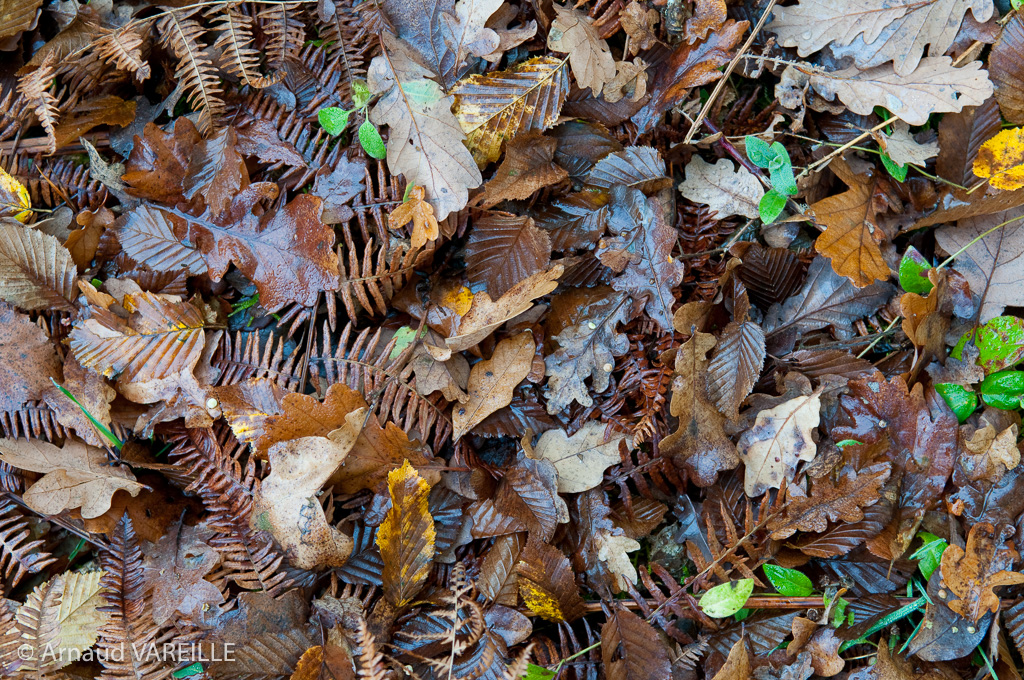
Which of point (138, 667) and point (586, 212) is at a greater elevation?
point (586, 212)

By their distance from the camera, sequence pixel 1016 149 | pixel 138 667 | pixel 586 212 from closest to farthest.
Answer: pixel 138 667, pixel 1016 149, pixel 586 212

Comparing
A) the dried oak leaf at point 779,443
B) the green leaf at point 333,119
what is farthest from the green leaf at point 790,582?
the green leaf at point 333,119

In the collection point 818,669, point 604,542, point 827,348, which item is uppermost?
point 827,348

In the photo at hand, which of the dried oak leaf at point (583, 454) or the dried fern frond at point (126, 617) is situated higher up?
the dried oak leaf at point (583, 454)

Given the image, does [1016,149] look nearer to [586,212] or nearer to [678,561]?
[586,212]

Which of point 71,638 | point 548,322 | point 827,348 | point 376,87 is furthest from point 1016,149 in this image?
point 71,638

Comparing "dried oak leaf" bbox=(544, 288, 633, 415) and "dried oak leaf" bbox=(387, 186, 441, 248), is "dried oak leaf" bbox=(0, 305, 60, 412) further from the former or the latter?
"dried oak leaf" bbox=(544, 288, 633, 415)

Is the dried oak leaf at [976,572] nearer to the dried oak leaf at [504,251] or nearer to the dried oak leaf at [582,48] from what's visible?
the dried oak leaf at [504,251]
